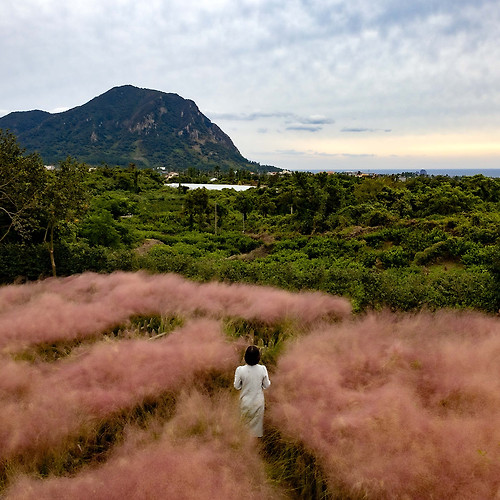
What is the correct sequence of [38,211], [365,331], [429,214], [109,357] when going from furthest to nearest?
[429,214] → [38,211] → [365,331] → [109,357]

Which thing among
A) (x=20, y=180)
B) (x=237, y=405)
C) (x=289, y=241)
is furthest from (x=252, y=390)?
(x=289, y=241)

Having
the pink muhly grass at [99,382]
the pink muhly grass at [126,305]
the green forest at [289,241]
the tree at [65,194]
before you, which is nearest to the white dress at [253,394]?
the pink muhly grass at [99,382]

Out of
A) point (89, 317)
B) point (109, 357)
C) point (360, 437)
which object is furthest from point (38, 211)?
point (360, 437)

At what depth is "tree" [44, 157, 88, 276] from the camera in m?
11.9

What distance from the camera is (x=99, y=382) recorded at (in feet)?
15.9

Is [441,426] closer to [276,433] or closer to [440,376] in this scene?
[440,376]

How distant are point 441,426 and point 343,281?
5714 mm

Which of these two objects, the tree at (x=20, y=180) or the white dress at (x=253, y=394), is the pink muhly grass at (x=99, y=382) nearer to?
the white dress at (x=253, y=394)

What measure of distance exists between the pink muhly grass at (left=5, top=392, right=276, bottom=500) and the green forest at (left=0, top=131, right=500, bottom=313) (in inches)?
212

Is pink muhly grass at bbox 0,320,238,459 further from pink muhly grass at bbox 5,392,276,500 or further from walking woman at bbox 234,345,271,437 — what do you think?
walking woman at bbox 234,345,271,437

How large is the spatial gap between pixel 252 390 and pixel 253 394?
0.05 meters

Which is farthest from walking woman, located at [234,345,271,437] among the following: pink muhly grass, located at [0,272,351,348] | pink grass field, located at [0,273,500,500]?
pink muhly grass, located at [0,272,351,348]

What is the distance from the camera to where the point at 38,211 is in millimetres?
12719

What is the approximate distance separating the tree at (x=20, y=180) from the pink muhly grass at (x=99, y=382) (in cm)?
832
